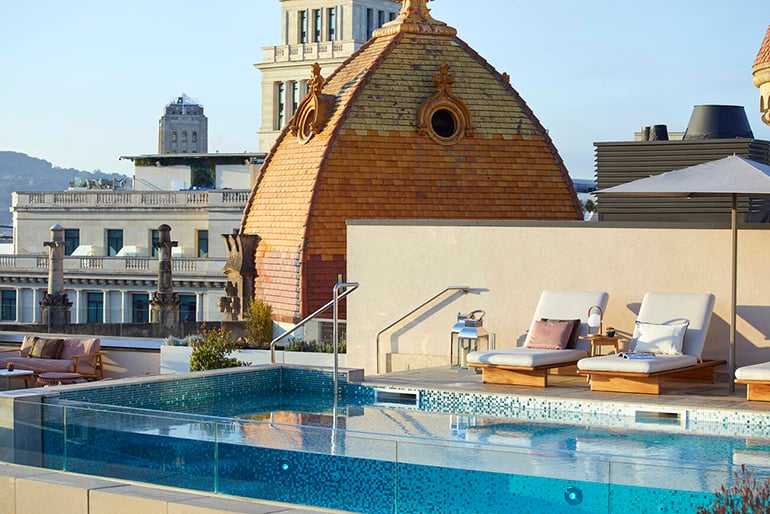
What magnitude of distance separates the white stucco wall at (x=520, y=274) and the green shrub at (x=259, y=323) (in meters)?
9.22

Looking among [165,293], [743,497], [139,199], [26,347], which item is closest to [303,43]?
[139,199]

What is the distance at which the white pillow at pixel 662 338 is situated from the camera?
1402 cm

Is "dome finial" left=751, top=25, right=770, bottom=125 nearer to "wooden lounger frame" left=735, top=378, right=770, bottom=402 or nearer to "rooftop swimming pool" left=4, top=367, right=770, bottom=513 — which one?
"wooden lounger frame" left=735, top=378, right=770, bottom=402

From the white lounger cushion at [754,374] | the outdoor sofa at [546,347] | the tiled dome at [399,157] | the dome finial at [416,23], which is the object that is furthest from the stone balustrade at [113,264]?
the white lounger cushion at [754,374]

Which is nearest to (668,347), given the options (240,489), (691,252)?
(691,252)

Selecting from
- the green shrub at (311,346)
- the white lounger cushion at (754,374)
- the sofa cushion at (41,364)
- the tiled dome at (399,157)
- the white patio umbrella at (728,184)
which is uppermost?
the tiled dome at (399,157)

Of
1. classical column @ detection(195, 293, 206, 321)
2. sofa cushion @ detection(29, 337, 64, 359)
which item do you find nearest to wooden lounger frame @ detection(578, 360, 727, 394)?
sofa cushion @ detection(29, 337, 64, 359)

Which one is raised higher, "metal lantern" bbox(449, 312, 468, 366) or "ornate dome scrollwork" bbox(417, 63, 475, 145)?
"ornate dome scrollwork" bbox(417, 63, 475, 145)

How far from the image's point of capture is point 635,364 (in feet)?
43.8

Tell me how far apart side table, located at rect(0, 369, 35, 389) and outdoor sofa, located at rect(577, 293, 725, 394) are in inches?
283

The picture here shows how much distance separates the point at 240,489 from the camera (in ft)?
29.8

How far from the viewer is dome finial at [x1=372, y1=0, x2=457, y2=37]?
28531mm

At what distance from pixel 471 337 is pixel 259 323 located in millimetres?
13044

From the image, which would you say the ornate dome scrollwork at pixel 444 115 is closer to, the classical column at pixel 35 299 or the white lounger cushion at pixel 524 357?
the white lounger cushion at pixel 524 357
